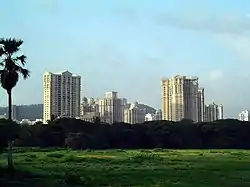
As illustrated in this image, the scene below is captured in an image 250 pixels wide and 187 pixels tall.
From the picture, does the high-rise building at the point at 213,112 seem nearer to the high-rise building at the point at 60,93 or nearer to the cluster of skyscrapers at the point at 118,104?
the cluster of skyscrapers at the point at 118,104

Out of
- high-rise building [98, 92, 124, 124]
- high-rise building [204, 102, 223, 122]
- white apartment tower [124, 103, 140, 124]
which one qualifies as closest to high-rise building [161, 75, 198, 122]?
high-rise building [204, 102, 223, 122]

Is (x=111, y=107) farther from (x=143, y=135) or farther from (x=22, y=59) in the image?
(x=22, y=59)

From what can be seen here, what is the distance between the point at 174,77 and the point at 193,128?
166 feet

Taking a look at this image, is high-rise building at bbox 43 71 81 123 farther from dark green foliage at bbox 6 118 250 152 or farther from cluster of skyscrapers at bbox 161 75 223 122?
cluster of skyscrapers at bbox 161 75 223 122

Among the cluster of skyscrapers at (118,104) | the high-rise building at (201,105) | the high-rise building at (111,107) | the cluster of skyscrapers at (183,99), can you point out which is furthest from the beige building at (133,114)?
the high-rise building at (201,105)

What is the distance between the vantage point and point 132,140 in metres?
117

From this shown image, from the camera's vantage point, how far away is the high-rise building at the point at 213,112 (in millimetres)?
177500

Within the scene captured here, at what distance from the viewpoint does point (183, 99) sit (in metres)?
164

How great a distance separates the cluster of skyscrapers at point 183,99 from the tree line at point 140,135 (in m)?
40.7

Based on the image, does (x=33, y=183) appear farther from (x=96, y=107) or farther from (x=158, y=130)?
A: (x=96, y=107)

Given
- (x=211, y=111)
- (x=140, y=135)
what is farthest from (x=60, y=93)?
(x=211, y=111)

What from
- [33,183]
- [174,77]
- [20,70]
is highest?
[174,77]

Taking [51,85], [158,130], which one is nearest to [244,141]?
[158,130]

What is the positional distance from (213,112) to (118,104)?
107ft
